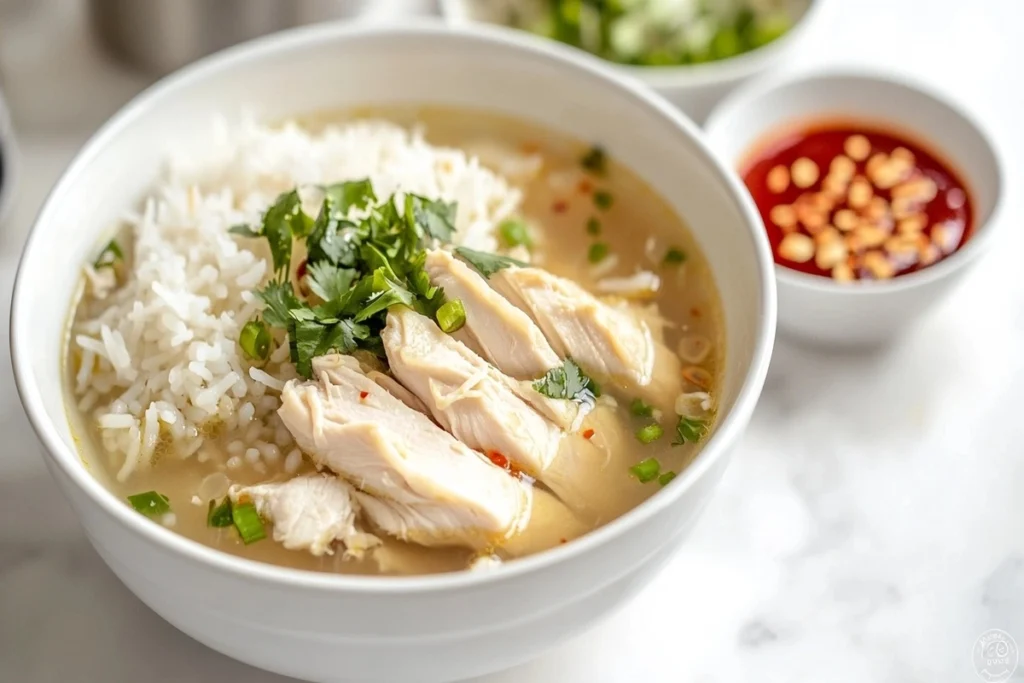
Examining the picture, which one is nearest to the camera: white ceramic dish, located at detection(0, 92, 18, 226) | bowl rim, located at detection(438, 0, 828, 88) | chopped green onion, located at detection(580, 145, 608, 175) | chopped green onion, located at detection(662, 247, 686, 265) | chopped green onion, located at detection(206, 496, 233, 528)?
chopped green onion, located at detection(206, 496, 233, 528)

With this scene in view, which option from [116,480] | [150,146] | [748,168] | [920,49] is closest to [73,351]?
[116,480]

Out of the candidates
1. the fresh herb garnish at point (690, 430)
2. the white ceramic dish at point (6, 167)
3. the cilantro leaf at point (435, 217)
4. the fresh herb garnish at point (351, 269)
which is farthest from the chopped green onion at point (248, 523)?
the white ceramic dish at point (6, 167)

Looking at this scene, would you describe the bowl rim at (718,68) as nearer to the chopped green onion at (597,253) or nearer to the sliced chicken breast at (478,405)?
the chopped green onion at (597,253)

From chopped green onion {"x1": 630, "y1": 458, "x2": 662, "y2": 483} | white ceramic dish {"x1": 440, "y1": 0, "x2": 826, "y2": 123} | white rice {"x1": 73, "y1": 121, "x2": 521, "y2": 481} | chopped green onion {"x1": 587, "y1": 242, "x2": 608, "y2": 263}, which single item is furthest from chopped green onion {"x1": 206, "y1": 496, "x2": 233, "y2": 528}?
white ceramic dish {"x1": 440, "y1": 0, "x2": 826, "y2": 123}

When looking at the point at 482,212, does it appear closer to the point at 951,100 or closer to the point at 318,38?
the point at 318,38

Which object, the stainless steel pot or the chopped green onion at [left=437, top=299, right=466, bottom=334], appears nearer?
the chopped green onion at [left=437, top=299, right=466, bottom=334]

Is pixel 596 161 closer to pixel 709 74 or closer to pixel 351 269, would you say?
pixel 709 74

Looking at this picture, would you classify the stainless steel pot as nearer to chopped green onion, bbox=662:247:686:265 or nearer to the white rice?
the white rice

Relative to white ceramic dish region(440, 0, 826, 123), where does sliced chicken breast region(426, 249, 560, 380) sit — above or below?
above
